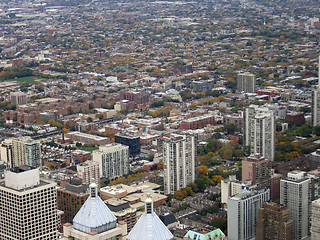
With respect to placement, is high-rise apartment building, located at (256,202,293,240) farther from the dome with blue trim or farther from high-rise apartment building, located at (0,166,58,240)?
the dome with blue trim

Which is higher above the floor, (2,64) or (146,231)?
(146,231)

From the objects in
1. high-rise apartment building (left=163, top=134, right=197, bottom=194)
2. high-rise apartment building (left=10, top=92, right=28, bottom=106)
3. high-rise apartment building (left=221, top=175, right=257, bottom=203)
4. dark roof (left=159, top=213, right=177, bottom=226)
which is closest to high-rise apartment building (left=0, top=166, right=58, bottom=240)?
dark roof (left=159, top=213, right=177, bottom=226)

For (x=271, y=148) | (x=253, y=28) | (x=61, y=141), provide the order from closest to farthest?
1. (x=271, y=148)
2. (x=61, y=141)
3. (x=253, y=28)

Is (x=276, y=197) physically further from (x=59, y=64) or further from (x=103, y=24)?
(x=103, y=24)

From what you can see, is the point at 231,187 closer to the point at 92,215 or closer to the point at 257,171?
the point at 257,171

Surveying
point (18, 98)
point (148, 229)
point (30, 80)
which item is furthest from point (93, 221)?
point (30, 80)

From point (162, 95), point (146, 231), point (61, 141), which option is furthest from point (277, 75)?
point (146, 231)

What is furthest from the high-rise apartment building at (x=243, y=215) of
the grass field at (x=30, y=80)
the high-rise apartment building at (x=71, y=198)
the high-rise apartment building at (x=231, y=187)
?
the grass field at (x=30, y=80)
